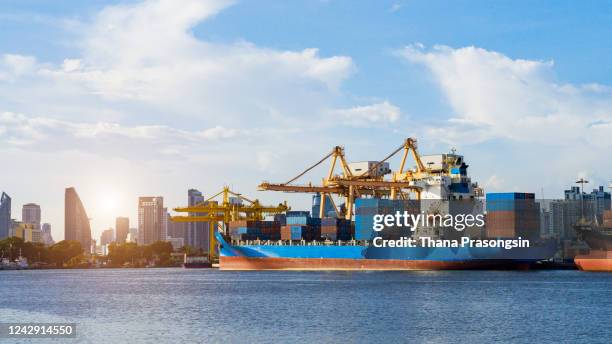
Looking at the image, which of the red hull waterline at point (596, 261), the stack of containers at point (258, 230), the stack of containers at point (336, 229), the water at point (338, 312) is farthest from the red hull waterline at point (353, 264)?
the water at point (338, 312)

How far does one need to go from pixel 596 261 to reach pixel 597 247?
7.49ft

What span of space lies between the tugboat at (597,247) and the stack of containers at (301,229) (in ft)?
110

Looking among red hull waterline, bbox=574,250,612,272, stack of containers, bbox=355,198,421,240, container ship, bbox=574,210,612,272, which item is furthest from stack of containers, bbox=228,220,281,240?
red hull waterline, bbox=574,250,612,272

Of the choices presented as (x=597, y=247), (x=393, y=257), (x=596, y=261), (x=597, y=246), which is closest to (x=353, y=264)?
(x=393, y=257)

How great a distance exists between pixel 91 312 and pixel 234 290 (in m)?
21.3

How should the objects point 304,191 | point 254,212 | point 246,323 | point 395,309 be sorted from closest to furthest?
point 246,323 → point 395,309 → point 304,191 → point 254,212

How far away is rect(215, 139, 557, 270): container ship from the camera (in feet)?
328

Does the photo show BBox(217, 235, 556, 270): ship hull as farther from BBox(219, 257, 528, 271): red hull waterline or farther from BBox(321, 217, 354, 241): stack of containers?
BBox(321, 217, 354, 241): stack of containers

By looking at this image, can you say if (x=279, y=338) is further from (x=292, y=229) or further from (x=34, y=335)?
(x=292, y=229)

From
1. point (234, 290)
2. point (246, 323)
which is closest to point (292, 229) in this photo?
point (234, 290)

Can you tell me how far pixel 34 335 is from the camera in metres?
44.4

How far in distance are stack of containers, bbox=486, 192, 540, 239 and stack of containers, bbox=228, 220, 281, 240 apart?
3356cm

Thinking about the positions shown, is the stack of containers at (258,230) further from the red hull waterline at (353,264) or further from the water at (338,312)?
the water at (338,312)

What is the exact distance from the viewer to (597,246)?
116m
